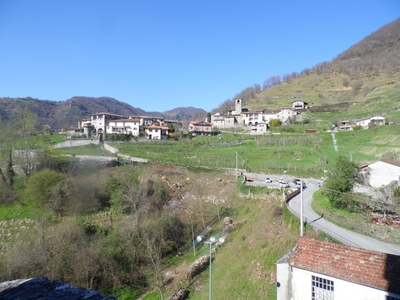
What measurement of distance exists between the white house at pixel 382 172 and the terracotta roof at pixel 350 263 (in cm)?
1327

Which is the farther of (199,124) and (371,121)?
(199,124)

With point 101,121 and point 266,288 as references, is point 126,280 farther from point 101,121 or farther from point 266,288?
point 101,121

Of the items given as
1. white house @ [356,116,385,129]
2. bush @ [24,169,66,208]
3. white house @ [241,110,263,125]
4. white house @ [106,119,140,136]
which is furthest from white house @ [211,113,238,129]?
bush @ [24,169,66,208]

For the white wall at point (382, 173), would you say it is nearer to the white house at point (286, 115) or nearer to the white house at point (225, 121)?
the white house at point (286, 115)

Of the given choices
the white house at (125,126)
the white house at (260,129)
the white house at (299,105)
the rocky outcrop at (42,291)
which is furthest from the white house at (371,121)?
the rocky outcrop at (42,291)

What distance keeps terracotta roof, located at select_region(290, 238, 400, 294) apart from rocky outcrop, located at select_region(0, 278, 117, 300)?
314 inches

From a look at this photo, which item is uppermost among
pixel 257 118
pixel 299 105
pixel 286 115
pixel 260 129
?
pixel 299 105

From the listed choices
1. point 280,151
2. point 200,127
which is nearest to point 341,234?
point 280,151

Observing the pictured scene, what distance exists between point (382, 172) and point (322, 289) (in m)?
15.3

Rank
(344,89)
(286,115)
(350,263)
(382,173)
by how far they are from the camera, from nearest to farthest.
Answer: (350,263) < (382,173) < (286,115) < (344,89)

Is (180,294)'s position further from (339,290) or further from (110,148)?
(110,148)

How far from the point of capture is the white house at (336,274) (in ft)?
28.0

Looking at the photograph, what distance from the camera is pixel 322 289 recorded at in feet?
31.3

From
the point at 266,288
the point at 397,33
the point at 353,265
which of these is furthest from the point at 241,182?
the point at 397,33
